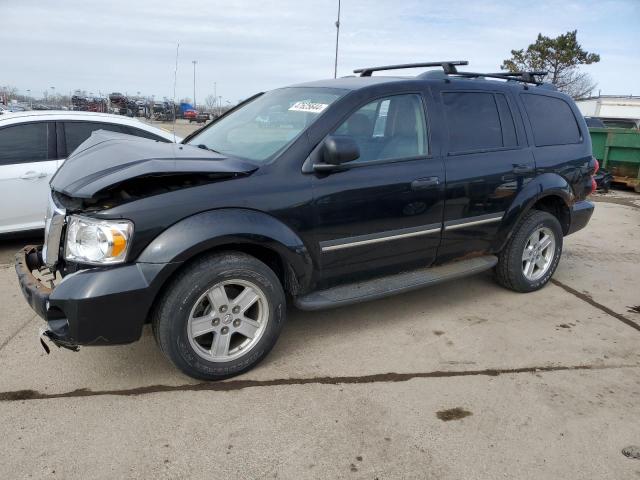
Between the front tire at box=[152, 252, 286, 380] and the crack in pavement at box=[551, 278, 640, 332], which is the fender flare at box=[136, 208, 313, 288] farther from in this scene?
the crack in pavement at box=[551, 278, 640, 332]

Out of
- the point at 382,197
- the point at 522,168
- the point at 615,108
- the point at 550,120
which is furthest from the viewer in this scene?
the point at 615,108

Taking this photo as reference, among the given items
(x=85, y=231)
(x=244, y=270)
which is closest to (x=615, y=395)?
(x=244, y=270)

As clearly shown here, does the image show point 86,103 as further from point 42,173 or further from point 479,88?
point 479,88

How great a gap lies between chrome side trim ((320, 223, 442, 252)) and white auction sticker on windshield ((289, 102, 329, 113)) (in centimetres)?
89

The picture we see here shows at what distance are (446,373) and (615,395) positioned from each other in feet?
3.22

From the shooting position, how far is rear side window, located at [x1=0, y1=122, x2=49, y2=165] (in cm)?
533

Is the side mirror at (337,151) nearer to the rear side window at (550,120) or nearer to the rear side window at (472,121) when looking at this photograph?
the rear side window at (472,121)

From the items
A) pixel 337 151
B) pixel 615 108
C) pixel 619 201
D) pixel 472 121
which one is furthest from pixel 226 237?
pixel 615 108

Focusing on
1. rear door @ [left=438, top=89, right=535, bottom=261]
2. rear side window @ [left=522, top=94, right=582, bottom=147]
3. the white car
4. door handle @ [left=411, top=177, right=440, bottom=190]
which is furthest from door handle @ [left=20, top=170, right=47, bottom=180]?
rear side window @ [left=522, top=94, right=582, bottom=147]

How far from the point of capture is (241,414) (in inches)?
110

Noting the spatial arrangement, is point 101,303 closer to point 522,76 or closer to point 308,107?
point 308,107

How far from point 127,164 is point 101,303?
0.79 m

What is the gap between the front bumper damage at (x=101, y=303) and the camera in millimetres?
2633

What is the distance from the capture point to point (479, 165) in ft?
13.2
